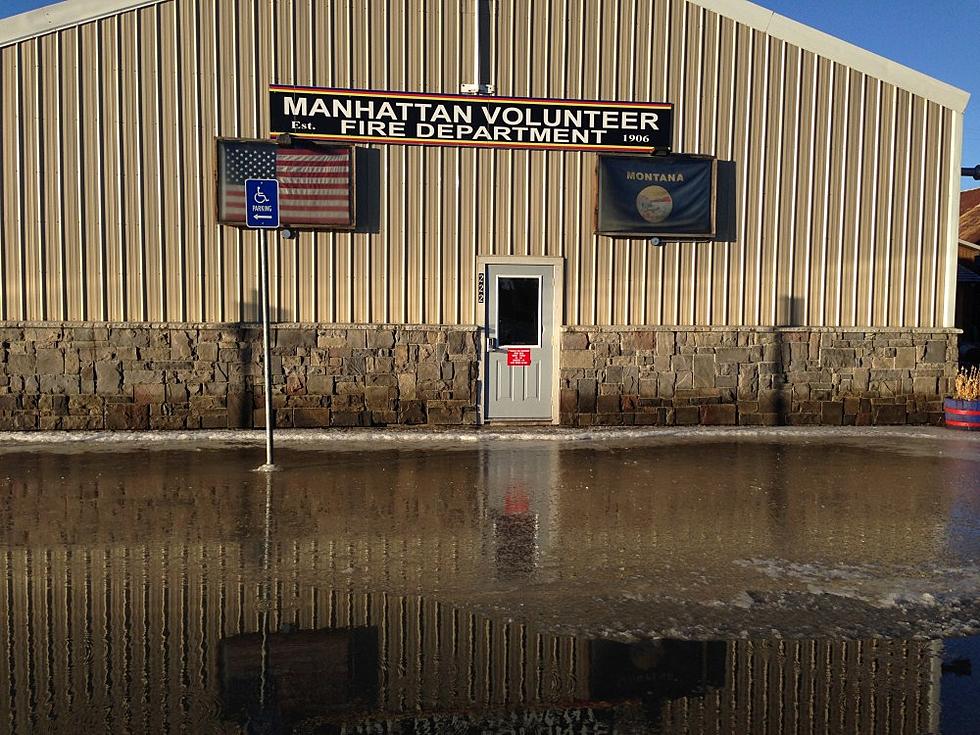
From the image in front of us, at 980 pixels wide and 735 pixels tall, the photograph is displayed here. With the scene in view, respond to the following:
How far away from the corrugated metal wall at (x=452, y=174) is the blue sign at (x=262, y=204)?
3.12m

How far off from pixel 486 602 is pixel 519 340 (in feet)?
23.5

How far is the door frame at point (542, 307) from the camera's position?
36.2 ft

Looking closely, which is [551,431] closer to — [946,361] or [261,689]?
[946,361]

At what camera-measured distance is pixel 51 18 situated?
1012 cm

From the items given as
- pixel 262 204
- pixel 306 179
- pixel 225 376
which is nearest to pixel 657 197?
pixel 306 179

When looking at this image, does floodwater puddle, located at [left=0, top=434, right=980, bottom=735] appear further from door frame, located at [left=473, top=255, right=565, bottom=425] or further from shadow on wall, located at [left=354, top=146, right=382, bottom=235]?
shadow on wall, located at [left=354, top=146, right=382, bottom=235]

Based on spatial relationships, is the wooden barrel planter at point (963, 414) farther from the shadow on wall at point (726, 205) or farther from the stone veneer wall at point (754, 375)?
the shadow on wall at point (726, 205)

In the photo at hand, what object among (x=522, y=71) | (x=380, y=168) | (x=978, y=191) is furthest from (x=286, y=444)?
(x=978, y=191)

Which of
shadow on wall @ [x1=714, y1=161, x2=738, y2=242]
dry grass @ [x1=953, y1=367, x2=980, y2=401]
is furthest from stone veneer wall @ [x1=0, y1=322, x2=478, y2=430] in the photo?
dry grass @ [x1=953, y1=367, x2=980, y2=401]

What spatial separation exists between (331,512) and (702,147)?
7.98 m

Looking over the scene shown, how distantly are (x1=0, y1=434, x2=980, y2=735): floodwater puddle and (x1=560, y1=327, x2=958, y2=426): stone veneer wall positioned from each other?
360cm

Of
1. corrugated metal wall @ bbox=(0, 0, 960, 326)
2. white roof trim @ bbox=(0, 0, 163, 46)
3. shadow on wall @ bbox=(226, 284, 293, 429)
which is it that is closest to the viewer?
white roof trim @ bbox=(0, 0, 163, 46)

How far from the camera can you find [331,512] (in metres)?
6.28

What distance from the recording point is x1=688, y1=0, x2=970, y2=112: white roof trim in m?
11.2
